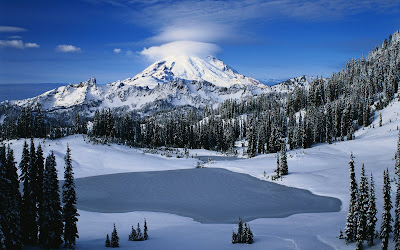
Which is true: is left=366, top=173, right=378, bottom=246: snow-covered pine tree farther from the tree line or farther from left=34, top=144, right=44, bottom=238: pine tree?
left=34, top=144, right=44, bottom=238: pine tree

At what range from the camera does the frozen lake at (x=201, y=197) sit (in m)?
34.7

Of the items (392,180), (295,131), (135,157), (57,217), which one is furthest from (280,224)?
(295,131)

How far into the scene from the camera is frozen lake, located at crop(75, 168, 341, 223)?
34719mm

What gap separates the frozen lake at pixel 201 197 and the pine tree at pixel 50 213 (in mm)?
12449

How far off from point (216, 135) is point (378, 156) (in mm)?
70500

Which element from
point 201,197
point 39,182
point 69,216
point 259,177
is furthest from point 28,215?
point 259,177

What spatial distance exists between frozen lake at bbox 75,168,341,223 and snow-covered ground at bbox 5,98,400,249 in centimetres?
203

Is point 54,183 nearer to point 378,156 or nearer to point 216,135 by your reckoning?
point 378,156

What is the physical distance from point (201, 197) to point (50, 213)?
75.1 ft

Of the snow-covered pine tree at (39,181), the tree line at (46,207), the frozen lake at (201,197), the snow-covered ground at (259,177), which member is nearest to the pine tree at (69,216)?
the tree line at (46,207)

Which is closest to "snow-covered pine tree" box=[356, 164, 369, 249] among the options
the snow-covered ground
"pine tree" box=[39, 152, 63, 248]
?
the snow-covered ground

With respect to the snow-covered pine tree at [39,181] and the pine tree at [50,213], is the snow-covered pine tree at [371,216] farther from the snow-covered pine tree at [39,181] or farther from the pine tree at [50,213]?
the snow-covered pine tree at [39,181]

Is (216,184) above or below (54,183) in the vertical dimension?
below

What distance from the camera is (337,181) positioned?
152ft
